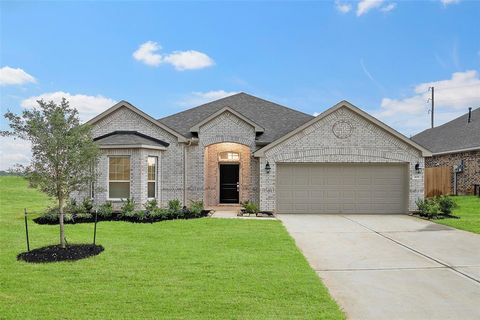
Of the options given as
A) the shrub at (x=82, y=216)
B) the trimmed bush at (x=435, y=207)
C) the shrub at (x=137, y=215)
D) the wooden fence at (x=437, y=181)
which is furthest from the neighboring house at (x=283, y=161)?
the wooden fence at (x=437, y=181)

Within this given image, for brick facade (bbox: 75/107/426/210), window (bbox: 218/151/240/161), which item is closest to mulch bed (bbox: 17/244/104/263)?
brick facade (bbox: 75/107/426/210)

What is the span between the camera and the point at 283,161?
15.6 meters

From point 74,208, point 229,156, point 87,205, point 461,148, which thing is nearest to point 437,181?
point 461,148

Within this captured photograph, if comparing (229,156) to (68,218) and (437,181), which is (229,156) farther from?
A: (437,181)

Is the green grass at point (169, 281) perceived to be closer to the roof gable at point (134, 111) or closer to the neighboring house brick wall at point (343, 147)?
the neighboring house brick wall at point (343, 147)

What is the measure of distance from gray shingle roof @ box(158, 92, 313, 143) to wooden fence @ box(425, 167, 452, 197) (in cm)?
868

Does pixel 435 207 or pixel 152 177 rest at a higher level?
pixel 152 177

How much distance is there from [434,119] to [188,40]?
38273 mm

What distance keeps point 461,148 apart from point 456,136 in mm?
3242

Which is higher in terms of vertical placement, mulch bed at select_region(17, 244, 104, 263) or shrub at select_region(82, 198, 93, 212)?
shrub at select_region(82, 198, 93, 212)

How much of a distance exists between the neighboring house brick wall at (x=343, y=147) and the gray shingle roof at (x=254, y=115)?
1.75m

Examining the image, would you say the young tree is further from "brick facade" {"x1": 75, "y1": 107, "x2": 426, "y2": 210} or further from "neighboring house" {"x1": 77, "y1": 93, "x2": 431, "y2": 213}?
"neighboring house" {"x1": 77, "y1": 93, "x2": 431, "y2": 213}

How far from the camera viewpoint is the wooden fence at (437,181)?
22453 mm

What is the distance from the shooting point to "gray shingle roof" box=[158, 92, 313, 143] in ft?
60.0
